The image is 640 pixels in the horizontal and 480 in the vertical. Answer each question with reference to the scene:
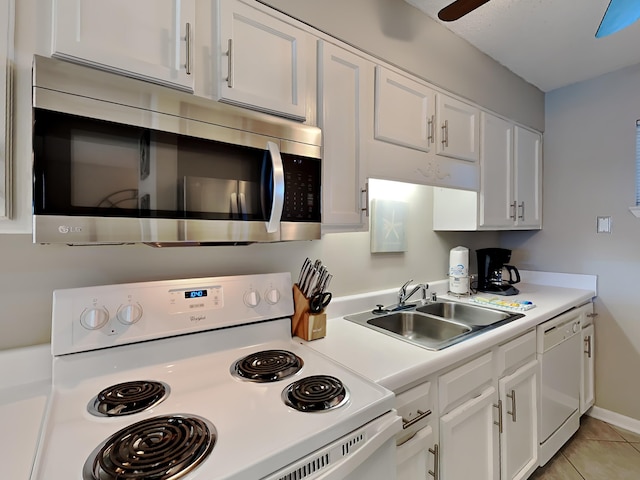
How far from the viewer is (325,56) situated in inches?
49.5

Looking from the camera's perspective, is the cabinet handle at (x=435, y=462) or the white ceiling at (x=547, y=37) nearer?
the cabinet handle at (x=435, y=462)

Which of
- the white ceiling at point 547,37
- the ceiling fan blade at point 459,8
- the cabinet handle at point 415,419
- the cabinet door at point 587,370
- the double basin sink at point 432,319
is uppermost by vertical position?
the white ceiling at point 547,37

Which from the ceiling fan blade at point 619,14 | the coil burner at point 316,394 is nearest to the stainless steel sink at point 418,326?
the coil burner at point 316,394

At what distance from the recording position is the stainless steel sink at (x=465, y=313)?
1.71 metres

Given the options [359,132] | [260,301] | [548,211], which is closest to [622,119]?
[548,211]

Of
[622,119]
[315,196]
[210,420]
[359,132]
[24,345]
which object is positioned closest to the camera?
[210,420]

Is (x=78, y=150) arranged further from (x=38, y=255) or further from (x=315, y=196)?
(x=315, y=196)

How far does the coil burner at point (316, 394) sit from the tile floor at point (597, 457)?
172cm

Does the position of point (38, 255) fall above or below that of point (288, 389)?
above

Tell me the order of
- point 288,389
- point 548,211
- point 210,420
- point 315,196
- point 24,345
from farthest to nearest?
point 548,211, point 315,196, point 24,345, point 288,389, point 210,420

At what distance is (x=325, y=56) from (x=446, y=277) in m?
1.69

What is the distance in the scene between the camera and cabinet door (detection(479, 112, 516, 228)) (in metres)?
1.99

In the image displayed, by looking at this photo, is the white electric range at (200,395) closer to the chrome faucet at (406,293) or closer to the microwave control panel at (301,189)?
the microwave control panel at (301,189)

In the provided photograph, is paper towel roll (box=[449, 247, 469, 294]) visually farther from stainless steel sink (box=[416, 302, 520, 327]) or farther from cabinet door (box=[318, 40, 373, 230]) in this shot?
cabinet door (box=[318, 40, 373, 230])
